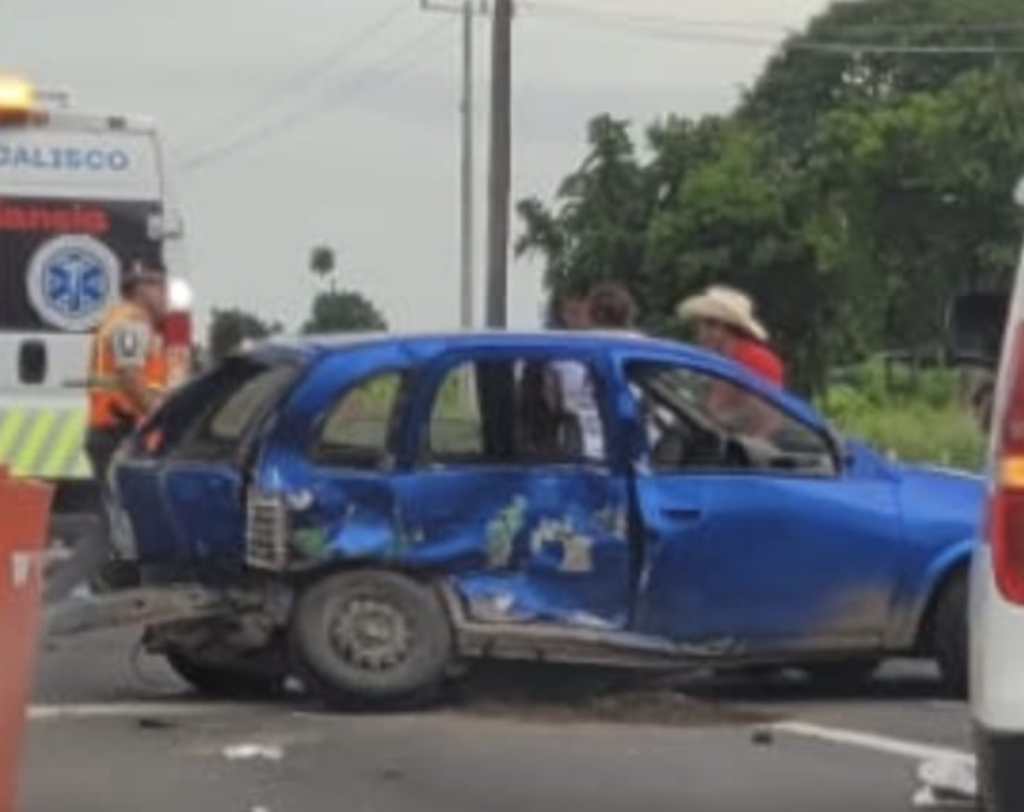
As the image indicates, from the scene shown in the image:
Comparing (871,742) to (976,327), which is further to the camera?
(871,742)

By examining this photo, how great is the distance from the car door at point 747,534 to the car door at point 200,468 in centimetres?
152

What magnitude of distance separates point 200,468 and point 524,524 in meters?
1.29

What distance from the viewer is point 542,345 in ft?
38.2

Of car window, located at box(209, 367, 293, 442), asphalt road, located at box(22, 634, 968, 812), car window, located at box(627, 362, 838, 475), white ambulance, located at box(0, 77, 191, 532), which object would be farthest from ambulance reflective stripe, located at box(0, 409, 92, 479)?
car window, located at box(627, 362, 838, 475)

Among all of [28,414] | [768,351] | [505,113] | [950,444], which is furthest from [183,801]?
[950,444]

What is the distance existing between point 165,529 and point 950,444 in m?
33.4

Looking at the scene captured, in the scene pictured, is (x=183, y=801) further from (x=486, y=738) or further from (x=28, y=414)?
(x=28, y=414)

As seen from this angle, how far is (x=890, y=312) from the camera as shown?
7512cm

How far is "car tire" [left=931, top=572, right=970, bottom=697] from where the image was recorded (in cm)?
1141

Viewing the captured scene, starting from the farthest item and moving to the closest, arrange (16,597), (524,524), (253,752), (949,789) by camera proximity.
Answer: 1. (524,524)
2. (253,752)
3. (949,789)
4. (16,597)

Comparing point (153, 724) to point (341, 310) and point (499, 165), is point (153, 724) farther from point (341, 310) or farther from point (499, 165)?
point (341, 310)

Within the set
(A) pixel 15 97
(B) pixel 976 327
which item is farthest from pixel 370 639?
(A) pixel 15 97

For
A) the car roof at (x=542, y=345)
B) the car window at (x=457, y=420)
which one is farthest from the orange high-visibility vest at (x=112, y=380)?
the car window at (x=457, y=420)

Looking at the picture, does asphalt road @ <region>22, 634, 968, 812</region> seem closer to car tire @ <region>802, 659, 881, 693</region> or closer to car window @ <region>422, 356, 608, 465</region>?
car tire @ <region>802, 659, 881, 693</region>
